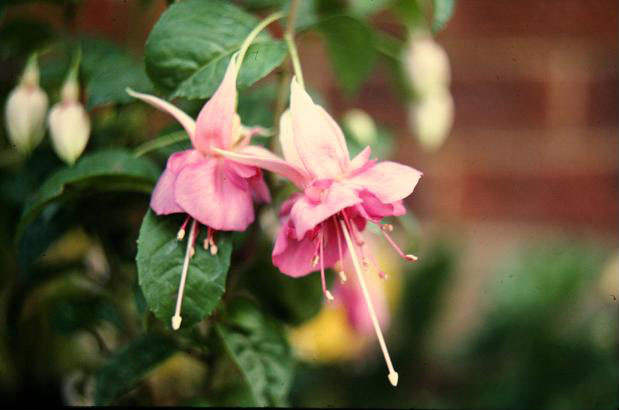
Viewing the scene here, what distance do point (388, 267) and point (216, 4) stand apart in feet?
2.18

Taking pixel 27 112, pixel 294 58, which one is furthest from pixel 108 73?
pixel 294 58

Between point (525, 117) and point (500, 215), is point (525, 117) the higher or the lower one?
the higher one

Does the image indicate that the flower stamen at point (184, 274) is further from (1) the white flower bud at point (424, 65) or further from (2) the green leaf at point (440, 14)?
(1) the white flower bud at point (424, 65)

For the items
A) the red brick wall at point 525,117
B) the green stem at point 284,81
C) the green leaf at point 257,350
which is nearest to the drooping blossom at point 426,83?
the green stem at point 284,81

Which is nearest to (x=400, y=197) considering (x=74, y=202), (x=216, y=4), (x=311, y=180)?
(x=311, y=180)

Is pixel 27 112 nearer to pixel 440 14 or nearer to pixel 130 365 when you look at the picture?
pixel 130 365

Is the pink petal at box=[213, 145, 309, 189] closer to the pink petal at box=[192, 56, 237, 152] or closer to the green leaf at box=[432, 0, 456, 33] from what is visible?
the pink petal at box=[192, 56, 237, 152]

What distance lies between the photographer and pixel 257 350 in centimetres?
51

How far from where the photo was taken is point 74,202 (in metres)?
0.59

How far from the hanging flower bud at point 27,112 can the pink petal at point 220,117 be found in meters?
0.17

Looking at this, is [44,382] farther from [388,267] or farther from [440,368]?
[440,368]

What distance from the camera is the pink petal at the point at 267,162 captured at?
393 millimetres

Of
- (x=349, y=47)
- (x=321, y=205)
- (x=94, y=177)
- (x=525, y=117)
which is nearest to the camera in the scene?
(x=321, y=205)

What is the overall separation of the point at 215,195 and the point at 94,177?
0.42ft
